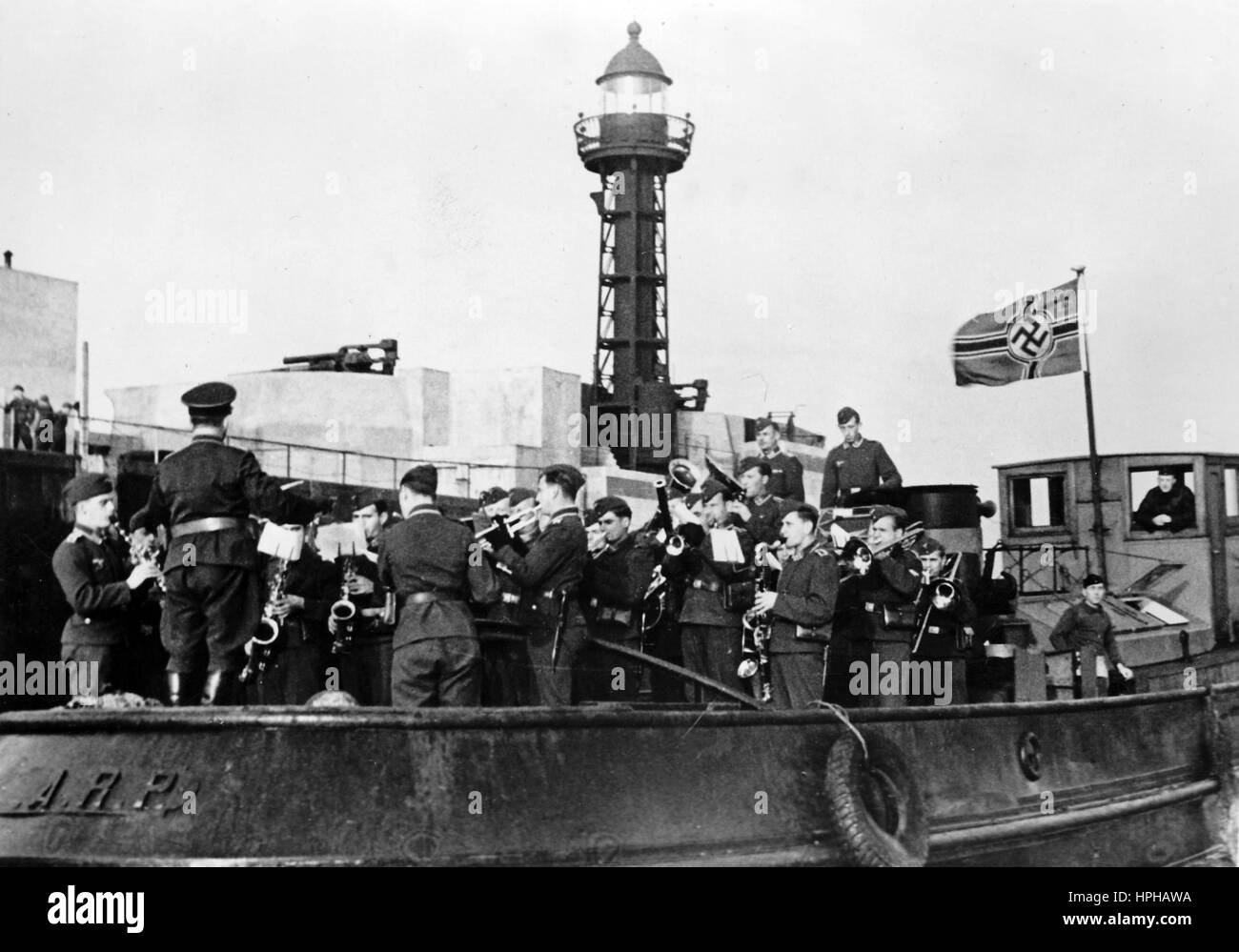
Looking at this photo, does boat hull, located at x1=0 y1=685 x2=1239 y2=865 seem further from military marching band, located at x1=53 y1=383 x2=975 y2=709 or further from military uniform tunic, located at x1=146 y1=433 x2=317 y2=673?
military uniform tunic, located at x1=146 y1=433 x2=317 y2=673

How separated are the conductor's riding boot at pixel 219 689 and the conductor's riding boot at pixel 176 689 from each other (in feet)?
0.27

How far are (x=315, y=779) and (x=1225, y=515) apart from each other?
8.44m

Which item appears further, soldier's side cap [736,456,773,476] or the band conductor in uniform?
soldier's side cap [736,456,773,476]

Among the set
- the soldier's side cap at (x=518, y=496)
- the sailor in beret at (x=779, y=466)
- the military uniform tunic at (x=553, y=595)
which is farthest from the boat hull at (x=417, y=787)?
the sailor in beret at (x=779, y=466)

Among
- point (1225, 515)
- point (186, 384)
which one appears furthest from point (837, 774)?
point (186, 384)

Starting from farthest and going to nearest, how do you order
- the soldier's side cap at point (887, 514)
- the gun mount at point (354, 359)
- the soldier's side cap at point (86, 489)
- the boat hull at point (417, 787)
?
the gun mount at point (354, 359) < the soldier's side cap at point (887, 514) < the soldier's side cap at point (86, 489) < the boat hull at point (417, 787)

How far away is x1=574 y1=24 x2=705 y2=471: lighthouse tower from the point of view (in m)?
35.4

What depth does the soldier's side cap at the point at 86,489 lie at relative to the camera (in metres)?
7.95

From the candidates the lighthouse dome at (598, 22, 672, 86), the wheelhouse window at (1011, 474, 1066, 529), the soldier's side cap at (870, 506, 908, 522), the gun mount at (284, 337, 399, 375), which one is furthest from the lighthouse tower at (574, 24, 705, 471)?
the soldier's side cap at (870, 506, 908, 522)

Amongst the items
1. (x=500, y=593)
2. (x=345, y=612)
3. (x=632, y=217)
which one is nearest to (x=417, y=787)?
(x=500, y=593)

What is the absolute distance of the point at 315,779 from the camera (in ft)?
→ 16.8

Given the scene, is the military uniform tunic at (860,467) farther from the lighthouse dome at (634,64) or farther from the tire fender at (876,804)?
the lighthouse dome at (634,64)
